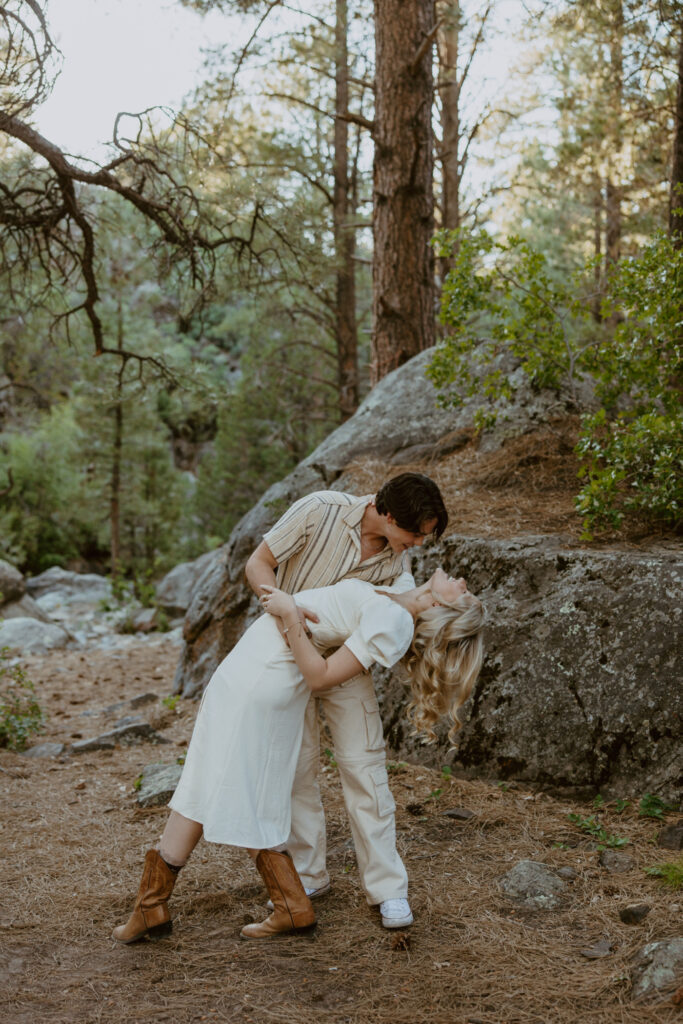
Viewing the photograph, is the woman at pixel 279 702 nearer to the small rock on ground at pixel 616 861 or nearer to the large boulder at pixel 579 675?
the small rock on ground at pixel 616 861

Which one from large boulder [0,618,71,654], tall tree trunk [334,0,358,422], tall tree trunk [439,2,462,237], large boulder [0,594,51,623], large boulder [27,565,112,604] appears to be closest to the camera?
large boulder [0,618,71,654]

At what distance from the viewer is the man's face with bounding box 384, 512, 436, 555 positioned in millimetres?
3303

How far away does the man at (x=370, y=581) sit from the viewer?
10.7ft

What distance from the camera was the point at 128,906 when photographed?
11.8 feet

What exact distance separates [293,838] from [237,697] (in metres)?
0.81

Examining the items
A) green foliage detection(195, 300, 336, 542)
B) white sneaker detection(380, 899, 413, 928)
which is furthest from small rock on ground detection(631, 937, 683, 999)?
green foliage detection(195, 300, 336, 542)

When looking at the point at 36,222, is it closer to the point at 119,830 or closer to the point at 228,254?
the point at 228,254

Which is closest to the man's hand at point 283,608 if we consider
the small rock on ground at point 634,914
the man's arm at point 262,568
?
the man's arm at point 262,568

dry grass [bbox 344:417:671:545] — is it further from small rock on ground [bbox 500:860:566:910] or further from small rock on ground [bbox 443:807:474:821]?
small rock on ground [bbox 500:860:566:910]

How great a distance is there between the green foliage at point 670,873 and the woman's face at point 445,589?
1.37 metres

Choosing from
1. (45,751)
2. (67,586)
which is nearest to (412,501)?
(45,751)

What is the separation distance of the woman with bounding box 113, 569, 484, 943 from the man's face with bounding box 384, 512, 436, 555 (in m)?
0.18

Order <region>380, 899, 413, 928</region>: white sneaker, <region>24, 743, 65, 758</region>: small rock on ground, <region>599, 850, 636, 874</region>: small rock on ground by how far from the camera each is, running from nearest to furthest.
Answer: <region>380, 899, 413, 928</region>: white sneaker, <region>599, 850, 636, 874</region>: small rock on ground, <region>24, 743, 65, 758</region>: small rock on ground

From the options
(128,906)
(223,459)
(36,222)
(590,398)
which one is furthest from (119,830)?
(223,459)
